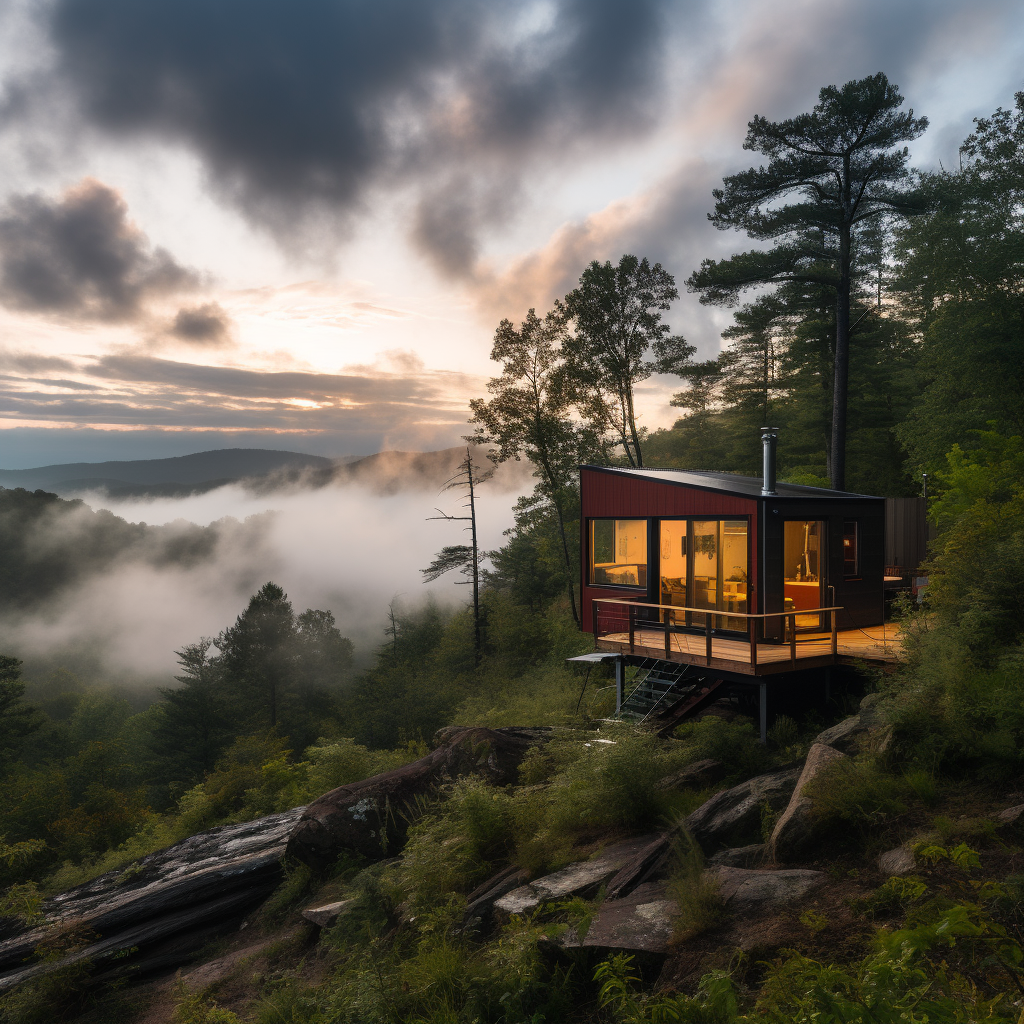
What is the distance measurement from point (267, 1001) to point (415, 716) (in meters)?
23.0

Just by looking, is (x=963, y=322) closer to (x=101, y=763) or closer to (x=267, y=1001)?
(x=267, y=1001)

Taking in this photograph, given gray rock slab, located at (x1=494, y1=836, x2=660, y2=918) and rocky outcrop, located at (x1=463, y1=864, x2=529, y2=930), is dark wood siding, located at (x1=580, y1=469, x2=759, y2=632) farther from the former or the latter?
rocky outcrop, located at (x1=463, y1=864, x2=529, y2=930)

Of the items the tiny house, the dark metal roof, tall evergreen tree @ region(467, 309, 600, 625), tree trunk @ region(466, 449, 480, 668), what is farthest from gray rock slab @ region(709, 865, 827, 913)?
tree trunk @ region(466, 449, 480, 668)

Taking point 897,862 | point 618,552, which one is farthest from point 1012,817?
point 618,552

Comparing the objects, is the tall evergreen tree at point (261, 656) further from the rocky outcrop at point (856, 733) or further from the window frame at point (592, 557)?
the rocky outcrop at point (856, 733)

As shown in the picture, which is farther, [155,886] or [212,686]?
[212,686]

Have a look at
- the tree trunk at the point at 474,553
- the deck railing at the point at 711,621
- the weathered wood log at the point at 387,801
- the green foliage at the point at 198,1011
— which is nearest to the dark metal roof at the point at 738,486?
the deck railing at the point at 711,621

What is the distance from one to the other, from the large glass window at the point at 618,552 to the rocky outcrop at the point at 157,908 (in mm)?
8592

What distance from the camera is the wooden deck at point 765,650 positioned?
10273 millimetres

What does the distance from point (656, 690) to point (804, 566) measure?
13.6ft

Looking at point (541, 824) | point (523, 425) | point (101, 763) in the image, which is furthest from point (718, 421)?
point (101, 763)

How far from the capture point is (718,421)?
41656 millimetres

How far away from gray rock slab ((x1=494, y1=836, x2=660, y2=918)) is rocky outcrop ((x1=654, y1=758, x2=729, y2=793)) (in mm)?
1288

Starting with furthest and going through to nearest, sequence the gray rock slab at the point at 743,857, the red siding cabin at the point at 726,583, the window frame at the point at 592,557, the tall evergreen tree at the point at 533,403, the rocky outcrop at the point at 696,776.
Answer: the tall evergreen tree at the point at 533,403
the window frame at the point at 592,557
the red siding cabin at the point at 726,583
the rocky outcrop at the point at 696,776
the gray rock slab at the point at 743,857
